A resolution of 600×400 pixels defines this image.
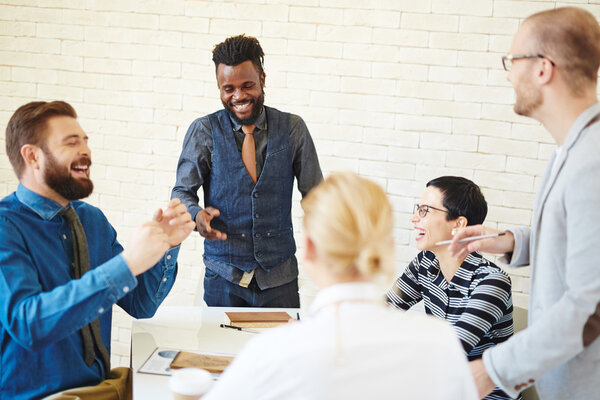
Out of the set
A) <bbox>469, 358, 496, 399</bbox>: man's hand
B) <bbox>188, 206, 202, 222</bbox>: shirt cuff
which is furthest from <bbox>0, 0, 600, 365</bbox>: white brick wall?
<bbox>469, 358, 496, 399</bbox>: man's hand

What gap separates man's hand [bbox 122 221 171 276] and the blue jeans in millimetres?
780

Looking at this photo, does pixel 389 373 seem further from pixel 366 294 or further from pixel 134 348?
pixel 134 348

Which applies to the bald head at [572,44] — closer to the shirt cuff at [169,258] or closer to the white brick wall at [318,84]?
the shirt cuff at [169,258]

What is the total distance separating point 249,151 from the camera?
2.37 meters

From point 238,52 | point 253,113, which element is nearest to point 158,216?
point 253,113

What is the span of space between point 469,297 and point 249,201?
0.93 m

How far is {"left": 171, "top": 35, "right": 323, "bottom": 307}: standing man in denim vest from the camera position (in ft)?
7.53

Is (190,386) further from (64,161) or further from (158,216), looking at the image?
(64,161)

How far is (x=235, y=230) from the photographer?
7.63 ft

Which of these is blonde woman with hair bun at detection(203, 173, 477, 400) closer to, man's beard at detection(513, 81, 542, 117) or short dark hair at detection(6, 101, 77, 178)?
man's beard at detection(513, 81, 542, 117)

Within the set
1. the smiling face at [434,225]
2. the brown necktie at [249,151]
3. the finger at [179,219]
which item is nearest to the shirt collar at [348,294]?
the finger at [179,219]

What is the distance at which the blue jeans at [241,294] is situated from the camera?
7.53 feet

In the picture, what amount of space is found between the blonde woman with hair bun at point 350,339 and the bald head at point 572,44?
667mm

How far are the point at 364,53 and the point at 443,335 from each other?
94.0 inches
